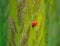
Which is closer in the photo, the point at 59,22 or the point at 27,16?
the point at 27,16

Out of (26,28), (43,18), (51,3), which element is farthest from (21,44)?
(51,3)

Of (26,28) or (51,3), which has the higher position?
(51,3)

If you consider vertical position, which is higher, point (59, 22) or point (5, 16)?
point (5, 16)

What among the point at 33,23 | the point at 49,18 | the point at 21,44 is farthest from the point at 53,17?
the point at 21,44

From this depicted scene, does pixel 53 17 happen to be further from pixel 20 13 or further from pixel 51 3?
pixel 20 13

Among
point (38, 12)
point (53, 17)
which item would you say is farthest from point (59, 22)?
point (38, 12)

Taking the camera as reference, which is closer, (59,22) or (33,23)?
(33,23)

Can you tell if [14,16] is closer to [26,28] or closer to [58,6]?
[26,28]
